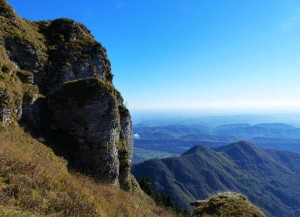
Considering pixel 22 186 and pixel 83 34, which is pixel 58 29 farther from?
pixel 22 186

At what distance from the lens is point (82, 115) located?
30781 millimetres

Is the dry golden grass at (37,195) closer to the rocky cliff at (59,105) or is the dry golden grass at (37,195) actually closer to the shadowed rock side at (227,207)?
the shadowed rock side at (227,207)

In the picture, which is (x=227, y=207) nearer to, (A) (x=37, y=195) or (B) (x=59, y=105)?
(A) (x=37, y=195)

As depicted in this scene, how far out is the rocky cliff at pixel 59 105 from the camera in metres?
28.6

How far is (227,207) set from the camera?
2561cm

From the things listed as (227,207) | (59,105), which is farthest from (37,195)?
(59,105)

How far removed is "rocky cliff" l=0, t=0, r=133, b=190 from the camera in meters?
28.6

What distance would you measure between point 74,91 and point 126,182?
12825mm

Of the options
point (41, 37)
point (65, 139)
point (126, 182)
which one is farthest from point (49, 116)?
point (41, 37)

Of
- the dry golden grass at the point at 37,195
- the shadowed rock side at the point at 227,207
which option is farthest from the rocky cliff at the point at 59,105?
the dry golden grass at the point at 37,195

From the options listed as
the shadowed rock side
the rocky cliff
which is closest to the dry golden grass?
the shadowed rock side

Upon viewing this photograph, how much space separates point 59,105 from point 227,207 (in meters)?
18.4

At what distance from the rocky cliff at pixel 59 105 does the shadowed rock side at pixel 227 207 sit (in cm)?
988

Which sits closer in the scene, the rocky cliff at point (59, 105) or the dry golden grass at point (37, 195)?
the dry golden grass at point (37, 195)
